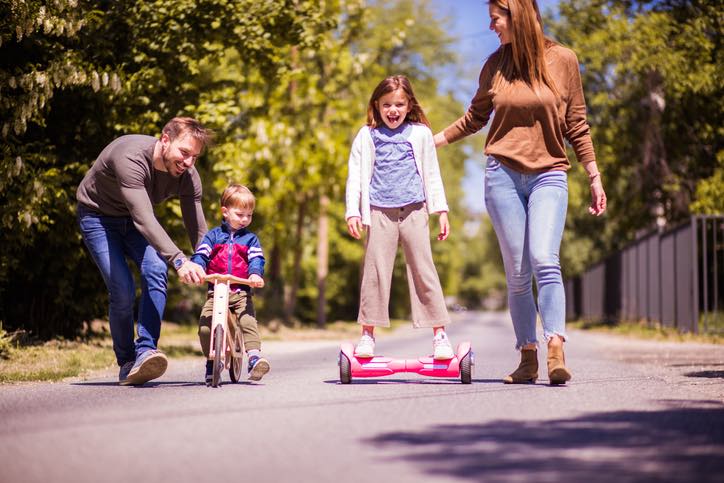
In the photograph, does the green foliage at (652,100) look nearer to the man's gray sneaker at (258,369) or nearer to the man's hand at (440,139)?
the man's hand at (440,139)

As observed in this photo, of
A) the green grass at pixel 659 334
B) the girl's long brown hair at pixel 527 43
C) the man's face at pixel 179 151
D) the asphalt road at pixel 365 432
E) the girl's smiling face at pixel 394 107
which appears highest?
the girl's long brown hair at pixel 527 43

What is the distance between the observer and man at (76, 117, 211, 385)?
20.5ft

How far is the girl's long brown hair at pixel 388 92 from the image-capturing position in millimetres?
6531

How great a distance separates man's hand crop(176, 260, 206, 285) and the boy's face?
72 cm

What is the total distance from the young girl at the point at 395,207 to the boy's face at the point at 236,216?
2.43 feet

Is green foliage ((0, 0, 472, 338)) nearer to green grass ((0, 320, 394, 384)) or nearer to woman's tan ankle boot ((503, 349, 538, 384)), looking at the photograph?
green grass ((0, 320, 394, 384))

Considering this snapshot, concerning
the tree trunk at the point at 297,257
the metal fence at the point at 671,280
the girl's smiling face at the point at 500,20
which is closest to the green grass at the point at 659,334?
the metal fence at the point at 671,280

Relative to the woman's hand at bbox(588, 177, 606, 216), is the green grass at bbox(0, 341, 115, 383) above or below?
below

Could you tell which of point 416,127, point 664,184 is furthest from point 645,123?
point 416,127

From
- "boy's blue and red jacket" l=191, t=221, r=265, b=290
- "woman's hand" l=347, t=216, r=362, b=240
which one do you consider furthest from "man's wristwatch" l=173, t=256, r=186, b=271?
"woman's hand" l=347, t=216, r=362, b=240

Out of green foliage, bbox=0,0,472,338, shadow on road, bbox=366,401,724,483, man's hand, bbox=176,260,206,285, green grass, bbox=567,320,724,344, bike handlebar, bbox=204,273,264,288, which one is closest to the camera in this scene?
shadow on road, bbox=366,401,724,483

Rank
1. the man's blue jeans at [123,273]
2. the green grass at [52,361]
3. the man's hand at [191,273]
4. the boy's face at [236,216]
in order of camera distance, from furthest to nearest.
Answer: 1. the green grass at [52,361]
2. the boy's face at [236,216]
3. the man's blue jeans at [123,273]
4. the man's hand at [191,273]

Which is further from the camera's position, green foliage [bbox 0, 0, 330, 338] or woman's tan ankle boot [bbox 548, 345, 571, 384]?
green foliage [bbox 0, 0, 330, 338]

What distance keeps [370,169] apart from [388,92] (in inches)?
21.7
